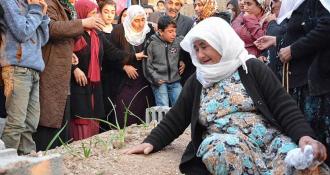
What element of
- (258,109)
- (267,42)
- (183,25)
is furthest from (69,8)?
(258,109)

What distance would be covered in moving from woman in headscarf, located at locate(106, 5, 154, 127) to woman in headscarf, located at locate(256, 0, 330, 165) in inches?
108

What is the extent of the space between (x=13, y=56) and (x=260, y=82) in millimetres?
2290

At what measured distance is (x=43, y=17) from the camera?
206 inches

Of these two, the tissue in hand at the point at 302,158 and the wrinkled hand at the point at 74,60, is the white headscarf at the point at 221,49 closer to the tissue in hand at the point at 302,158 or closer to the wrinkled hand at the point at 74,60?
the tissue in hand at the point at 302,158

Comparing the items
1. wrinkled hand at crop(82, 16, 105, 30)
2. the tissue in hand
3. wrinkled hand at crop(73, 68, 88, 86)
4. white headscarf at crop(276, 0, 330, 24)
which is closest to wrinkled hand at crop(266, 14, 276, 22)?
white headscarf at crop(276, 0, 330, 24)

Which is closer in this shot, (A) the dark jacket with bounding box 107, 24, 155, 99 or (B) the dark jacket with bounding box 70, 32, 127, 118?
(B) the dark jacket with bounding box 70, 32, 127, 118

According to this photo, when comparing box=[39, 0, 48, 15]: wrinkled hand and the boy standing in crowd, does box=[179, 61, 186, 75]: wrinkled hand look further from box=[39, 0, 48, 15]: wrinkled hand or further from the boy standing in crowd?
box=[39, 0, 48, 15]: wrinkled hand

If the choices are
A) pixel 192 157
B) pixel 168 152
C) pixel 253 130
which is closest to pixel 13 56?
pixel 168 152

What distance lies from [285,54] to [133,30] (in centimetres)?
309

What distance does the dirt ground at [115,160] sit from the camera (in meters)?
3.69

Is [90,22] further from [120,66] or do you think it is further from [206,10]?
[206,10]

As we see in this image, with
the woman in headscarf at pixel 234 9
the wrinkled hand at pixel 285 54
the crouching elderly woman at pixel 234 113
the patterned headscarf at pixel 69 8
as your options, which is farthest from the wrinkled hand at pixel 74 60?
the woman in headscarf at pixel 234 9

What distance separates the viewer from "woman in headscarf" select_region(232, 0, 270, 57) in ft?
19.6

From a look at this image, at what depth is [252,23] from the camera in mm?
5996
